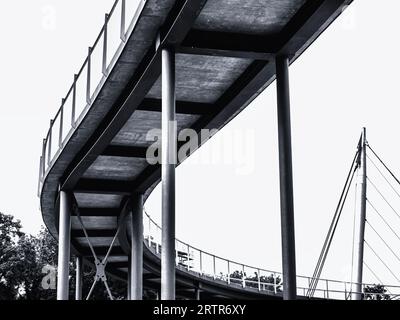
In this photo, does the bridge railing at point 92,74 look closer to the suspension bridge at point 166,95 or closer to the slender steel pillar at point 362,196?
the suspension bridge at point 166,95

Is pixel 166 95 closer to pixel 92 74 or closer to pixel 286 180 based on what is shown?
pixel 286 180

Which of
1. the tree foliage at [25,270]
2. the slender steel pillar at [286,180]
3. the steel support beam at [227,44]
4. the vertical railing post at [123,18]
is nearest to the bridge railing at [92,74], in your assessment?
the vertical railing post at [123,18]

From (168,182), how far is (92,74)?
19.4 ft

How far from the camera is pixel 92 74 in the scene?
20.9 m

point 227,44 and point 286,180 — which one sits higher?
point 227,44

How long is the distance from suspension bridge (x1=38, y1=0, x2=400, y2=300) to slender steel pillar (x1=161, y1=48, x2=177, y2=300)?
0.02 meters

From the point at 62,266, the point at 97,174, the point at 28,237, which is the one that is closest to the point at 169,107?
the point at 97,174

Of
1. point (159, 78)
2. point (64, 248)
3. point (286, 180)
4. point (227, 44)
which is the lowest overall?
point (286, 180)

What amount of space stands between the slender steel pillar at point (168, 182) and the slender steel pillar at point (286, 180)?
243 centimetres

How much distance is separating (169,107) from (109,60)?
9.37 ft

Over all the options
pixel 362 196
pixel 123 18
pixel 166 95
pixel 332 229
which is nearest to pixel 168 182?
pixel 166 95

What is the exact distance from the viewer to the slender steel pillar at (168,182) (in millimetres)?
15750

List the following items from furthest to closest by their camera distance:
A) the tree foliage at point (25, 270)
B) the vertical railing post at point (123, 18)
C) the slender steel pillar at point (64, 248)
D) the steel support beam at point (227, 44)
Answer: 1. the tree foliage at point (25, 270)
2. the slender steel pillar at point (64, 248)
3. the vertical railing post at point (123, 18)
4. the steel support beam at point (227, 44)

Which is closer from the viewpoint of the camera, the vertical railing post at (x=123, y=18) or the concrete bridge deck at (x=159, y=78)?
the concrete bridge deck at (x=159, y=78)
